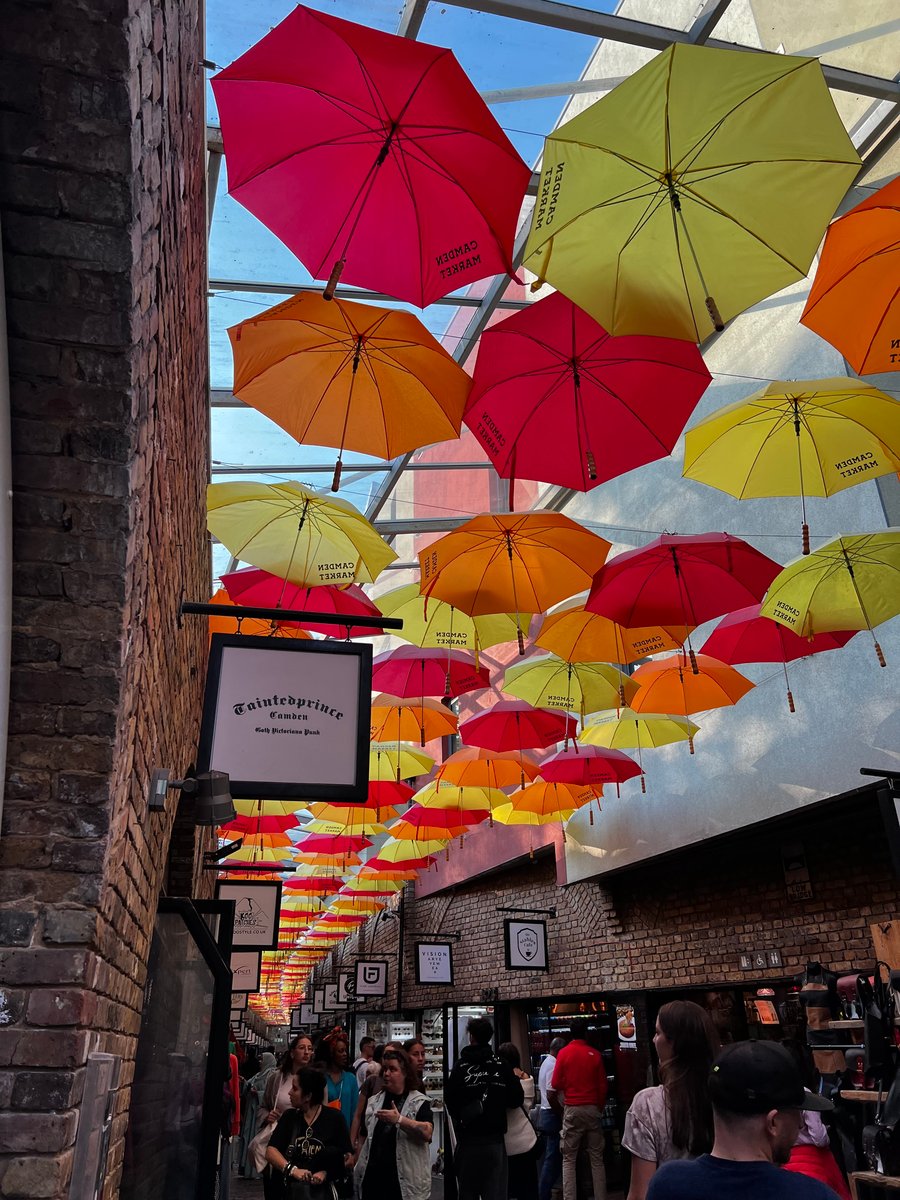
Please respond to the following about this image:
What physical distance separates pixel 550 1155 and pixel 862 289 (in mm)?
9075

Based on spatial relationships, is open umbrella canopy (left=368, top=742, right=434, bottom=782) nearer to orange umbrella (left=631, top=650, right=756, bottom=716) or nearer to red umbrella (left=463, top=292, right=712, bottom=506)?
orange umbrella (left=631, top=650, right=756, bottom=716)

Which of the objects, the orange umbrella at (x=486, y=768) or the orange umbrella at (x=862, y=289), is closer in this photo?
the orange umbrella at (x=862, y=289)

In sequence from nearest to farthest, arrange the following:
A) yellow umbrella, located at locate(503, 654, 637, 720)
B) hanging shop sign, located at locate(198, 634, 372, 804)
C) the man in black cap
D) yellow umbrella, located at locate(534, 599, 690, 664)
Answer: the man in black cap < hanging shop sign, located at locate(198, 634, 372, 804) < yellow umbrella, located at locate(534, 599, 690, 664) < yellow umbrella, located at locate(503, 654, 637, 720)

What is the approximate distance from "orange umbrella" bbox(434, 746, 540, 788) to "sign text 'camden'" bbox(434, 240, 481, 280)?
22.1ft

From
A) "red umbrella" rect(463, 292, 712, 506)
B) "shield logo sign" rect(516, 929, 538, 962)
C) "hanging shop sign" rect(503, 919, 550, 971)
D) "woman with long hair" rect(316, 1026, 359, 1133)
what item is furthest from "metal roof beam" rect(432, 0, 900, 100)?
"shield logo sign" rect(516, 929, 538, 962)

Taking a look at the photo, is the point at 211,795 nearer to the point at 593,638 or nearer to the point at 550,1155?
the point at 593,638

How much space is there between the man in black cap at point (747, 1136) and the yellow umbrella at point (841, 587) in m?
4.31

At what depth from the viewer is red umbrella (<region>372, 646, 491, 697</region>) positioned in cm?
837

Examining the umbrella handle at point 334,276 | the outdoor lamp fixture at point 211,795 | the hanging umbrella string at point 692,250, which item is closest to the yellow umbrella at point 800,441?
the hanging umbrella string at point 692,250

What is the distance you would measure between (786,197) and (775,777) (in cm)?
525

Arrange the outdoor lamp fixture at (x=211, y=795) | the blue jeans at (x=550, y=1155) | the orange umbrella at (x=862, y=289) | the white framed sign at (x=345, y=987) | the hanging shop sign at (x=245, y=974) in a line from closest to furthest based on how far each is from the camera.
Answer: the outdoor lamp fixture at (x=211, y=795), the orange umbrella at (x=862, y=289), the blue jeans at (x=550, y=1155), the hanging shop sign at (x=245, y=974), the white framed sign at (x=345, y=987)

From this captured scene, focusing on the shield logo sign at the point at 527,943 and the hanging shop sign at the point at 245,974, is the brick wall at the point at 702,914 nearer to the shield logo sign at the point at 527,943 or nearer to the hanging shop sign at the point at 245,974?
the shield logo sign at the point at 527,943

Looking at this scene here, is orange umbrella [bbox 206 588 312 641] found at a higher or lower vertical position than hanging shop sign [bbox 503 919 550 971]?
higher

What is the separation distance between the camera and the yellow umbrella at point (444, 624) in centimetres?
771
